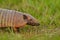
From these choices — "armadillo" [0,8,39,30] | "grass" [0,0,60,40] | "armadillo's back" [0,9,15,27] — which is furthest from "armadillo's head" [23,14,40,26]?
"armadillo's back" [0,9,15,27]

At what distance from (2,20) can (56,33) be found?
3.64 ft

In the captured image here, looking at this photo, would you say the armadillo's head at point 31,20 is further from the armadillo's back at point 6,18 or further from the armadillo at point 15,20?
the armadillo's back at point 6,18

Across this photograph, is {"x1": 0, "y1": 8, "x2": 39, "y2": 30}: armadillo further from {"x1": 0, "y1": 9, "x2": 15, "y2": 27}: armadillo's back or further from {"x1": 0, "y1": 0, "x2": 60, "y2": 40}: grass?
{"x1": 0, "y1": 0, "x2": 60, "y2": 40}: grass

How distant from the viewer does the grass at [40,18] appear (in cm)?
479

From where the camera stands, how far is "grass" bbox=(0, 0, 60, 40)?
15.7ft

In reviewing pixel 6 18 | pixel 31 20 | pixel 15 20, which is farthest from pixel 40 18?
pixel 6 18

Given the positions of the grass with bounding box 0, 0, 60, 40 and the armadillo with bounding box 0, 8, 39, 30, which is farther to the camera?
the armadillo with bounding box 0, 8, 39, 30

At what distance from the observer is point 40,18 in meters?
5.77

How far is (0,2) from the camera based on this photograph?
652 centimetres

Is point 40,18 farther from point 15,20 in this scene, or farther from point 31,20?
point 15,20

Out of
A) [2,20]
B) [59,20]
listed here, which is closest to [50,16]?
[59,20]

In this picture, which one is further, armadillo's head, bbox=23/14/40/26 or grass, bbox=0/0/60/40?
armadillo's head, bbox=23/14/40/26

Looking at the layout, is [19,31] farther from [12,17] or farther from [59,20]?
[59,20]

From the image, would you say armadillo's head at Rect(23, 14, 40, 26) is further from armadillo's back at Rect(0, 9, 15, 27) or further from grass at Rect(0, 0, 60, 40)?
armadillo's back at Rect(0, 9, 15, 27)
